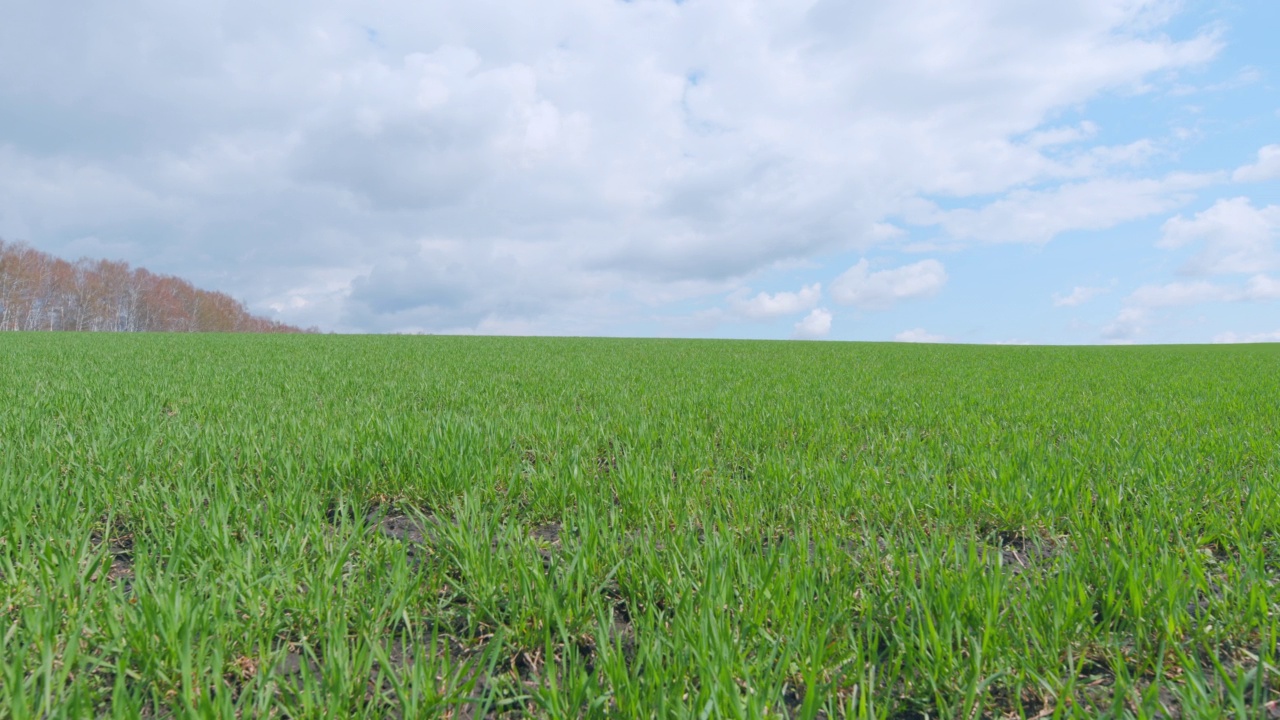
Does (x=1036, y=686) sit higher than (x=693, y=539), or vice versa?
(x=693, y=539)

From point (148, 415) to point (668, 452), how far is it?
427 cm

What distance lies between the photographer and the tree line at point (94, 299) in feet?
179

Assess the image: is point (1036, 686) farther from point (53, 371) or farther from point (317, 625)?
point (53, 371)

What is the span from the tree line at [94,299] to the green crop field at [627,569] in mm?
65234

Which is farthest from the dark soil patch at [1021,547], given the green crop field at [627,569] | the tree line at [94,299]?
the tree line at [94,299]

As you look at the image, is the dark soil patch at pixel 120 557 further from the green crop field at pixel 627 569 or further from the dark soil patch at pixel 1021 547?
the dark soil patch at pixel 1021 547

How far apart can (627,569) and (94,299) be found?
80120 mm

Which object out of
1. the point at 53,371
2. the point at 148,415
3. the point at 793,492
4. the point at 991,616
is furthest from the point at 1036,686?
the point at 53,371

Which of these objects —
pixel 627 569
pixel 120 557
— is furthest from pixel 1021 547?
pixel 120 557

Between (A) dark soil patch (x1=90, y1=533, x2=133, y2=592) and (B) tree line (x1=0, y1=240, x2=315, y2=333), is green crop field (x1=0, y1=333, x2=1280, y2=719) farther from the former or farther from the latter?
(B) tree line (x1=0, y1=240, x2=315, y2=333)

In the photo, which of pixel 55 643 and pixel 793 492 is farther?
pixel 793 492

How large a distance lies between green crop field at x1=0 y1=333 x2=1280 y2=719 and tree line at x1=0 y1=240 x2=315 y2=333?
65234mm

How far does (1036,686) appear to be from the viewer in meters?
1.74

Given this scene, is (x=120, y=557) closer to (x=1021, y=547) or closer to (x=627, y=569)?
(x=627, y=569)
